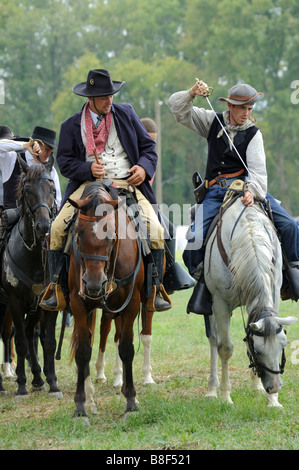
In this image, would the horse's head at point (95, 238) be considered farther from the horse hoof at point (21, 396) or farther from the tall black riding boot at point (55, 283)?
the horse hoof at point (21, 396)

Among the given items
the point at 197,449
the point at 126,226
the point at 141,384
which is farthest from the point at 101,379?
the point at 197,449

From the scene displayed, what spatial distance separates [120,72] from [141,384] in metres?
50.4

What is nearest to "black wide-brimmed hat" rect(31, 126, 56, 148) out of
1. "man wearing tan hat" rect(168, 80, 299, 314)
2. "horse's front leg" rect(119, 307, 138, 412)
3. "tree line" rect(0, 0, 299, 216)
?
"man wearing tan hat" rect(168, 80, 299, 314)

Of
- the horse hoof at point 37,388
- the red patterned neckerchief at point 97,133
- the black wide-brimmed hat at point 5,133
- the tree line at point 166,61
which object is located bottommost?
the horse hoof at point 37,388

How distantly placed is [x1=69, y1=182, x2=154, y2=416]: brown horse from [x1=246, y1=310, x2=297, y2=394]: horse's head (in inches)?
50.5

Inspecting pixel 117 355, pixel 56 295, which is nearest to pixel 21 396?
pixel 117 355

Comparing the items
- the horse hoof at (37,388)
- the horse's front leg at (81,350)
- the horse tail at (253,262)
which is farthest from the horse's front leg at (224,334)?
the horse hoof at (37,388)

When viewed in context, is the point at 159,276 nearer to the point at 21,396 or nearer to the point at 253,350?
the point at 253,350

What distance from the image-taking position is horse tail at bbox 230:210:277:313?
706 cm

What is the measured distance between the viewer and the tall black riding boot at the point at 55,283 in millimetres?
7672

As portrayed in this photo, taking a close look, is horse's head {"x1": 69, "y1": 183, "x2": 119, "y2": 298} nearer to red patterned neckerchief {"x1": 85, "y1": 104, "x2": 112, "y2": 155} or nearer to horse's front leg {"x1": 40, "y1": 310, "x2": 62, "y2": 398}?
red patterned neckerchief {"x1": 85, "y1": 104, "x2": 112, "y2": 155}

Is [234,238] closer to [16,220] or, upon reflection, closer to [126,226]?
[126,226]

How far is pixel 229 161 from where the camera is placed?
836 centimetres

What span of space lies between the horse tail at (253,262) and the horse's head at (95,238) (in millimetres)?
1238
